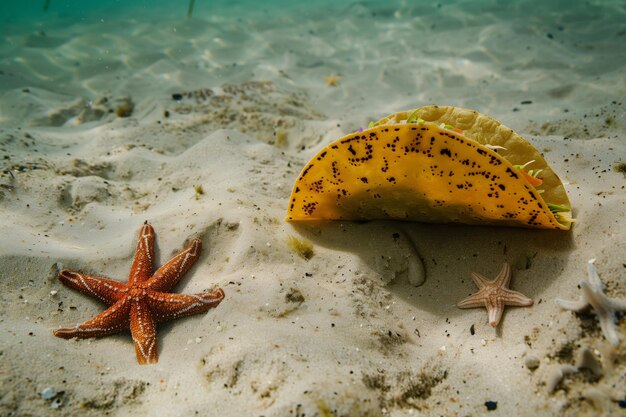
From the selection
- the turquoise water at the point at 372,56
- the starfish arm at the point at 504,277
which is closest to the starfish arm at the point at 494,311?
the starfish arm at the point at 504,277

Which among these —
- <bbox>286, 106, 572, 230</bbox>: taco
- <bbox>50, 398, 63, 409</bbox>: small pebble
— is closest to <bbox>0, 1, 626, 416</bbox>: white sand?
<bbox>50, 398, 63, 409</bbox>: small pebble

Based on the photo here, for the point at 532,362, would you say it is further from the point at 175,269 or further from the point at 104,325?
the point at 104,325

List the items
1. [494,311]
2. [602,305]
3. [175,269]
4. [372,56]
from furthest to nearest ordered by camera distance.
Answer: [372,56]
[175,269]
[494,311]
[602,305]

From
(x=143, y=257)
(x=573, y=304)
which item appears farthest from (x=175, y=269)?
(x=573, y=304)

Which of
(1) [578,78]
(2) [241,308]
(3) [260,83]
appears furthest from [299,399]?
(1) [578,78]

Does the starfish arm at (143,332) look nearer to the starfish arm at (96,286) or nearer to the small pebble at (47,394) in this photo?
the starfish arm at (96,286)
